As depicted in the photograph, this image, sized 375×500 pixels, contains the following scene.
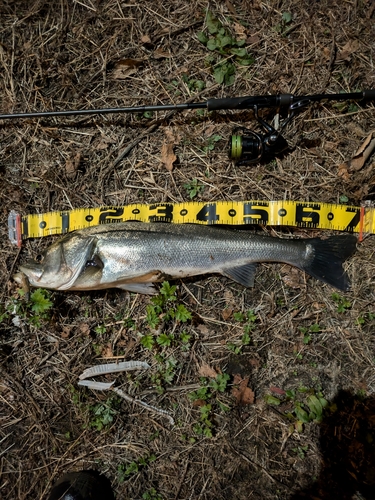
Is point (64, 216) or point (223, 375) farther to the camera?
point (64, 216)

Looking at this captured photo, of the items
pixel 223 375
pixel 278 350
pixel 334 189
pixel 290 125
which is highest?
pixel 290 125

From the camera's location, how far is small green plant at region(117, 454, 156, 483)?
336cm

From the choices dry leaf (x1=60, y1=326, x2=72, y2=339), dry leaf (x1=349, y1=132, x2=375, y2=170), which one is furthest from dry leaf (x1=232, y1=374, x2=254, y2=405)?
dry leaf (x1=349, y1=132, x2=375, y2=170)

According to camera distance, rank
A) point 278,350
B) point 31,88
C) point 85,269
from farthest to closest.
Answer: point 31,88
point 278,350
point 85,269

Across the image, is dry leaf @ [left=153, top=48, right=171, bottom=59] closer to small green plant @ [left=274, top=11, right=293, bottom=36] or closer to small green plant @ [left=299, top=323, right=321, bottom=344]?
small green plant @ [left=274, top=11, right=293, bottom=36]

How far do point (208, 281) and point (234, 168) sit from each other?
3.90ft

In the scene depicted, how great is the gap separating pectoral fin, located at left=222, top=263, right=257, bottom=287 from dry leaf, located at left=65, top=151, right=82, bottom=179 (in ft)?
6.18

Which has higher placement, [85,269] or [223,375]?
[85,269]

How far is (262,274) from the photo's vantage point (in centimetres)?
356

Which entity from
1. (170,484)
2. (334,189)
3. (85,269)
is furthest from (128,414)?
(334,189)

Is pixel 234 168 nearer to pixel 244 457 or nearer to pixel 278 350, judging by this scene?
pixel 278 350

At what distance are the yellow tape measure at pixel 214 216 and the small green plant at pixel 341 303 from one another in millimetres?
662

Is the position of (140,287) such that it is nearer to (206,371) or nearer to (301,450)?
(206,371)

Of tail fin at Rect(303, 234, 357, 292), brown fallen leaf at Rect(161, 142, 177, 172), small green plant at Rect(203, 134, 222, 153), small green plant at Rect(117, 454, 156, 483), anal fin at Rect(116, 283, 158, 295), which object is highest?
small green plant at Rect(203, 134, 222, 153)
